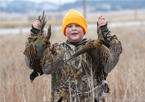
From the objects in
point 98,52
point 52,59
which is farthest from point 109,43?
point 52,59

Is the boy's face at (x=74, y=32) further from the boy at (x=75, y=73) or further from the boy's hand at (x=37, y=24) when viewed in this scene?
the boy's hand at (x=37, y=24)

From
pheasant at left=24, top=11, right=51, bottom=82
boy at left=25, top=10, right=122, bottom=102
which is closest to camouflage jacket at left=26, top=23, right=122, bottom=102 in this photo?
boy at left=25, top=10, right=122, bottom=102

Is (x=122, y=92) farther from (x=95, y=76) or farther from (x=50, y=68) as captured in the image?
(x=50, y=68)

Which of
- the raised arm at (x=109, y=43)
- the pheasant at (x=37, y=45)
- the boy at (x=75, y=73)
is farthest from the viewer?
the boy at (x=75, y=73)

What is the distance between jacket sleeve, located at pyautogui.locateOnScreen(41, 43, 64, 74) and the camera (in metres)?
1.35

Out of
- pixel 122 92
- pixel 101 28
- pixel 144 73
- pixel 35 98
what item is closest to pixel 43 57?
pixel 101 28

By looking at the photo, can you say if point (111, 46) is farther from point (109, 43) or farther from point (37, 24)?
point (37, 24)

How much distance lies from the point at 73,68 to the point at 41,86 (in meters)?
0.96

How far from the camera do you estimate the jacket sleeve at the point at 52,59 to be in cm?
135

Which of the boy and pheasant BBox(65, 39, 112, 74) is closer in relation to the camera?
pheasant BBox(65, 39, 112, 74)

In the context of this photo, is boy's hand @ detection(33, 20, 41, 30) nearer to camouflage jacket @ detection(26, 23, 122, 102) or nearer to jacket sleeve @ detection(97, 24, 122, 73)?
camouflage jacket @ detection(26, 23, 122, 102)

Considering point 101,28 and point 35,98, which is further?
point 35,98

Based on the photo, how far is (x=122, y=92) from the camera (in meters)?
2.64

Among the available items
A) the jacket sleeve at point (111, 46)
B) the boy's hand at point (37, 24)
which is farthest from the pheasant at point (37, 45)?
the jacket sleeve at point (111, 46)
